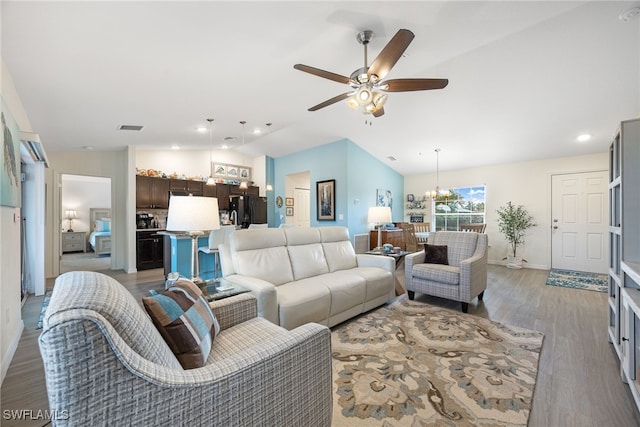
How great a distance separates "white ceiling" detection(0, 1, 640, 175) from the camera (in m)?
1.97

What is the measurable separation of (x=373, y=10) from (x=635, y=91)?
3.55 m

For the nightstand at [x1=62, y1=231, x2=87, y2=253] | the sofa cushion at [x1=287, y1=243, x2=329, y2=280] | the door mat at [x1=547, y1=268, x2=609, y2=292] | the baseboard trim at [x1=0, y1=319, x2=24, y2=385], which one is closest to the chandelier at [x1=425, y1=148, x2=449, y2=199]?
the door mat at [x1=547, y1=268, x2=609, y2=292]

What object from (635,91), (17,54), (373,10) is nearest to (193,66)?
(17,54)

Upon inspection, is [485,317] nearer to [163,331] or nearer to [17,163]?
[163,331]

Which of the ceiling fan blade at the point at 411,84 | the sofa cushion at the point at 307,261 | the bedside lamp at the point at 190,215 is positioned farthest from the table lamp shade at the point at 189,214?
the ceiling fan blade at the point at 411,84

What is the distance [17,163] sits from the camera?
233cm

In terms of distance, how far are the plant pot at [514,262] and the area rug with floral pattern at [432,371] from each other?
3.61 m

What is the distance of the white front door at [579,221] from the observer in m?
5.04

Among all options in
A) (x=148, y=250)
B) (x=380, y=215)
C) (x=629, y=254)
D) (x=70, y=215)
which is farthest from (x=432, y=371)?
(x=70, y=215)

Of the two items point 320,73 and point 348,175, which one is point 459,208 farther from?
point 320,73

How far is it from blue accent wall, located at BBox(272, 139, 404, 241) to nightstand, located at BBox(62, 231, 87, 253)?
6.57 metres

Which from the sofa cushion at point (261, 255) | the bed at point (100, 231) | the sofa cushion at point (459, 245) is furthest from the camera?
the bed at point (100, 231)

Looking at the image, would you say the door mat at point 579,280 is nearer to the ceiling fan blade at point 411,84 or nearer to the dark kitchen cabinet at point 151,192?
the ceiling fan blade at point 411,84

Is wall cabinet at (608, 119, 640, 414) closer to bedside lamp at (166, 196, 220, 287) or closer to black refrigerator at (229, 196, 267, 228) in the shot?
bedside lamp at (166, 196, 220, 287)
